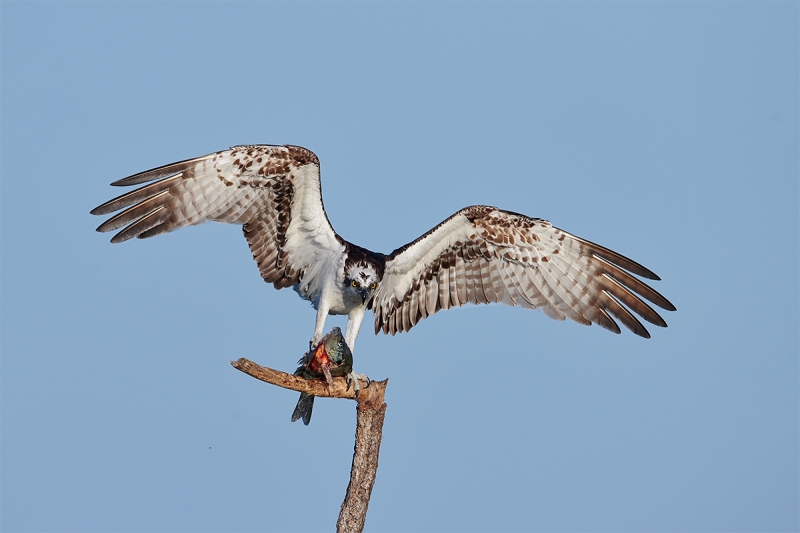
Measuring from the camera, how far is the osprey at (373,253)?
9.56m

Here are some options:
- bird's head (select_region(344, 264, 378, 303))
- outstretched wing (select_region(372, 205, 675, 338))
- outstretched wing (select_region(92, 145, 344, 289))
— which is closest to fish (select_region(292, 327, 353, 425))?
bird's head (select_region(344, 264, 378, 303))

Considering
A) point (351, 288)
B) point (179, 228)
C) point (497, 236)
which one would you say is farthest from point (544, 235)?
point (179, 228)

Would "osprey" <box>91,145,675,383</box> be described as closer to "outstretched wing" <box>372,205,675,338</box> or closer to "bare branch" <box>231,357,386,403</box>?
"outstretched wing" <box>372,205,675,338</box>

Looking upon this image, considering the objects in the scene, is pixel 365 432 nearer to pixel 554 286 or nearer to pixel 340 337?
pixel 340 337

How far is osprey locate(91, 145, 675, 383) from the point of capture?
376 inches

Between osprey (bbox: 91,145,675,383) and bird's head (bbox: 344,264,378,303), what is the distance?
14 millimetres

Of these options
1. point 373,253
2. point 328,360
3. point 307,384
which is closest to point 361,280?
point 373,253

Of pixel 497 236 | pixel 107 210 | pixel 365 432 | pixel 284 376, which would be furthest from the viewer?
pixel 497 236

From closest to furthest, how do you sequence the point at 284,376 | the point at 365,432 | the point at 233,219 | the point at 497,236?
the point at 284,376 < the point at 365,432 < the point at 233,219 < the point at 497,236

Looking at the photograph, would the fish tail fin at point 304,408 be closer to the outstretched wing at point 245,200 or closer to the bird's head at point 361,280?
the bird's head at point 361,280

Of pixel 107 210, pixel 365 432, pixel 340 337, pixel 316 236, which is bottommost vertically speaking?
pixel 365 432

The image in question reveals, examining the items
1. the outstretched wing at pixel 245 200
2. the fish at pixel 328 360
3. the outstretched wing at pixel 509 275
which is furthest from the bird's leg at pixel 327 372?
the outstretched wing at pixel 509 275

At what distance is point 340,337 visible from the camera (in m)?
9.15

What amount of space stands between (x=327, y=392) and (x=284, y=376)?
2.83ft
